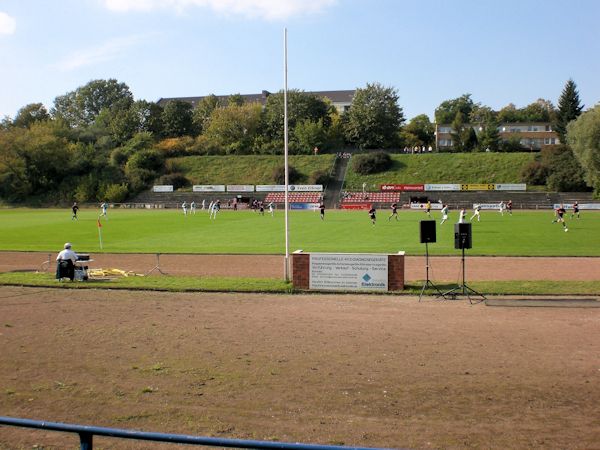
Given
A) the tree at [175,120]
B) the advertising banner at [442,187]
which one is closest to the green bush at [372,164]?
the advertising banner at [442,187]

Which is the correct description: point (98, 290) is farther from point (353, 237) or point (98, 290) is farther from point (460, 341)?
point (353, 237)

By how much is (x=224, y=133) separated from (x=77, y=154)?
93.4 ft

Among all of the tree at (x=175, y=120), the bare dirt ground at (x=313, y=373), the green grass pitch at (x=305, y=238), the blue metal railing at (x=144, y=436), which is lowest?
the bare dirt ground at (x=313, y=373)

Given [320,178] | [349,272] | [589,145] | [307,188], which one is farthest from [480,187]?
[349,272]

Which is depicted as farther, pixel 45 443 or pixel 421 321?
pixel 421 321

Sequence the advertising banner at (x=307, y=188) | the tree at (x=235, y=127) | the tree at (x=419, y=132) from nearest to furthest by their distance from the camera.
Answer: the advertising banner at (x=307, y=188)
the tree at (x=235, y=127)
the tree at (x=419, y=132)

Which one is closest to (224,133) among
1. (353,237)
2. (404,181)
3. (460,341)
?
(404,181)

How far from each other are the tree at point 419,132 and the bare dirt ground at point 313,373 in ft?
377

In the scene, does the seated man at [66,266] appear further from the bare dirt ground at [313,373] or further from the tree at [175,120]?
the tree at [175,120]

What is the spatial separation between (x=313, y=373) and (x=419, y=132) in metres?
130

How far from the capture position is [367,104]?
386 ft

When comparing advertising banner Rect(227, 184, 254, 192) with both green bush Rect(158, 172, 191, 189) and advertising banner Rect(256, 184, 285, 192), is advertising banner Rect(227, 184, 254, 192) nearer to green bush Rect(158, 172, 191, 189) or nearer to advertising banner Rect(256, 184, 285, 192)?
advertising banner Rect(256, 184, 285, 192)

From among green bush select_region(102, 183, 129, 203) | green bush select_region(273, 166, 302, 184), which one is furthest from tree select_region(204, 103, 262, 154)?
green bush select_region(102, 183, 129, 203)

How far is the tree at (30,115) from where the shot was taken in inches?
5207
